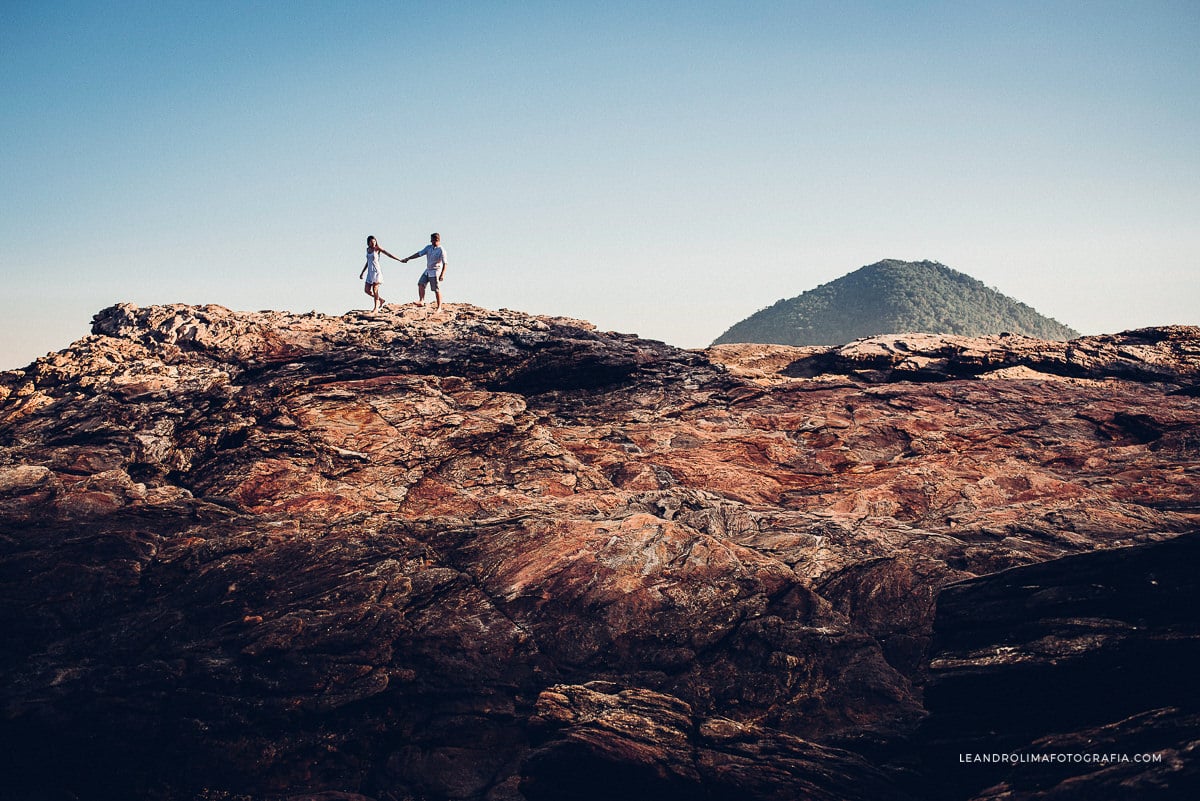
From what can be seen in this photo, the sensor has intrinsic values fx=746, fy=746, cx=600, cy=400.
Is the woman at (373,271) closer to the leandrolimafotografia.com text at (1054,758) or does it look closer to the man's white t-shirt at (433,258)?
the man's white t-shirt at (433,258)

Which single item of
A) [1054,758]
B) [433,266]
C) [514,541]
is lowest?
[1054,758]

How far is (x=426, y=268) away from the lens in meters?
24.4

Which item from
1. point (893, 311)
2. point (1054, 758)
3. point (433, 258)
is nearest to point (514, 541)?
point (1054, 758)

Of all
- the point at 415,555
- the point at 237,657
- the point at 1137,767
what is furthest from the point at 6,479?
the point at 1137,767

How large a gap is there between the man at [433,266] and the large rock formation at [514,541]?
1.48m

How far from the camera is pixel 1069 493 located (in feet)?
54.4

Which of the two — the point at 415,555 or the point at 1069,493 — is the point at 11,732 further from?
the point at 1069,493

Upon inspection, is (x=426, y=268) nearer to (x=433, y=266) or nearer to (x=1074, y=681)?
(x=433, y=266)

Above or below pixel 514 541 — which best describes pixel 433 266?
above

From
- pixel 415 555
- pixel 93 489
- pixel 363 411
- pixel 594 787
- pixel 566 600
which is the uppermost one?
pixel 363 411

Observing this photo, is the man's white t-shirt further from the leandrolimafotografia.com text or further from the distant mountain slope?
the distant mountain slope

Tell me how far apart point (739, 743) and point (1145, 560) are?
7.18 meters

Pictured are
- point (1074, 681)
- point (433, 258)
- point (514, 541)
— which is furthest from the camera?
point (433, 258)

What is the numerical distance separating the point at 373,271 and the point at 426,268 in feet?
5.54
